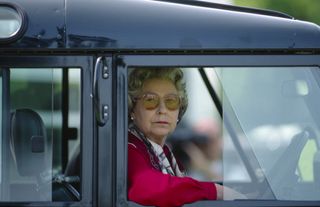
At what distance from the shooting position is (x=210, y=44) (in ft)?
13.0

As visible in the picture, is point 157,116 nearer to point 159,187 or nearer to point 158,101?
point 158,101

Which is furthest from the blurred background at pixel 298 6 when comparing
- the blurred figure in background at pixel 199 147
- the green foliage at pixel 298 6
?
the blurred figure in background at pixel 199 147

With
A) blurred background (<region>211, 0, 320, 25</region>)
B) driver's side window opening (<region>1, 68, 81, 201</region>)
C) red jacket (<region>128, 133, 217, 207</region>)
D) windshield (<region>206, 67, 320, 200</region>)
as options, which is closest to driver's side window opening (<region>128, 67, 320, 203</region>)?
windshield (<region>206, 67, 320, 200</region>)

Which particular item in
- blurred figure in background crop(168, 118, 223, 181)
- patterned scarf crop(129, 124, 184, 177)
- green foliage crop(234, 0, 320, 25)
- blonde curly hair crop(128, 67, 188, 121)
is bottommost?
blurred figure in background crop(168, 118, 223, 181)

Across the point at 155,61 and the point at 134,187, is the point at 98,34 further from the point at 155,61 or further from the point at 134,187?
the point at 134,187

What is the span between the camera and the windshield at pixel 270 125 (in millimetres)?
4016

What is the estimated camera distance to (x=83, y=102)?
390 centimetres

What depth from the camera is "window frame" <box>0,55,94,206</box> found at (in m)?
3.88

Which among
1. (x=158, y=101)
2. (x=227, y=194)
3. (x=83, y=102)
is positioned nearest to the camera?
(x=83, y=102)

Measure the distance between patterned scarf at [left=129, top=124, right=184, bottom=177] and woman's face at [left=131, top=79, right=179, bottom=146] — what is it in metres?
0.03

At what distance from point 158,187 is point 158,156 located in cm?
34

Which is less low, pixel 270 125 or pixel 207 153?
pixel 270 125

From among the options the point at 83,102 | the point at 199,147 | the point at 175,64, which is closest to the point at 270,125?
the point at 175,64

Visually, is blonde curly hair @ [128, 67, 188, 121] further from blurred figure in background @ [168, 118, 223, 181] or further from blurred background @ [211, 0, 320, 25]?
blurred background @ [211, 0, 320, 25]
